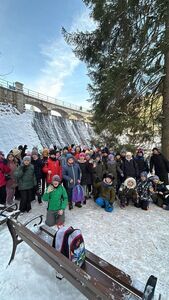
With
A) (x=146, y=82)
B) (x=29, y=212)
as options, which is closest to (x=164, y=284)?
(x=29, y=212)

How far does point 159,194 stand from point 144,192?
0.52 meters

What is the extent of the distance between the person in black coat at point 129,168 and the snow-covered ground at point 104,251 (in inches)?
36.4

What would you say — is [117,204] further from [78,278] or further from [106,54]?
[106,54]

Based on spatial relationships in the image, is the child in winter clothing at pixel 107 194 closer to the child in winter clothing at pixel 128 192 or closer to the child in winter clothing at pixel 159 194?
the child in winter clothing at pixel 128 192

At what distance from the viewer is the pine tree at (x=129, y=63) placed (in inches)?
278

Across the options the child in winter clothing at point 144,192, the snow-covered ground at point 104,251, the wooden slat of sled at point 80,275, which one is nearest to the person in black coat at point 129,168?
the child in winter clothing at point 144,192

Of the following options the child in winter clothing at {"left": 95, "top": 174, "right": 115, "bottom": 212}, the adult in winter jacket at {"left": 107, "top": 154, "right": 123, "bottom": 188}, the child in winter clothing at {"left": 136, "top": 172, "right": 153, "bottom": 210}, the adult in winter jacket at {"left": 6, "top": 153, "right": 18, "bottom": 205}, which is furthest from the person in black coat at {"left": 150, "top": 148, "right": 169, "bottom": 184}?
the adult in winter jacket at {"left": 6, "top": 153, "right": 18, "bottom": 205}

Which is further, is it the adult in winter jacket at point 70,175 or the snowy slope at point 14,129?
the snowy slope at point 14,129

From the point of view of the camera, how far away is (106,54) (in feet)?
27.3

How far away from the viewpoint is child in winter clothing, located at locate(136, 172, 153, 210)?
206 inches

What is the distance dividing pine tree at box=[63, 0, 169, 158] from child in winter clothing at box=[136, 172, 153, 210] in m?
2.11

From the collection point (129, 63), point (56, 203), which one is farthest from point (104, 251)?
point (129, 63)

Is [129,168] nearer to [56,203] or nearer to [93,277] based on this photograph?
[56,203]

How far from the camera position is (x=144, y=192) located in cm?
534
